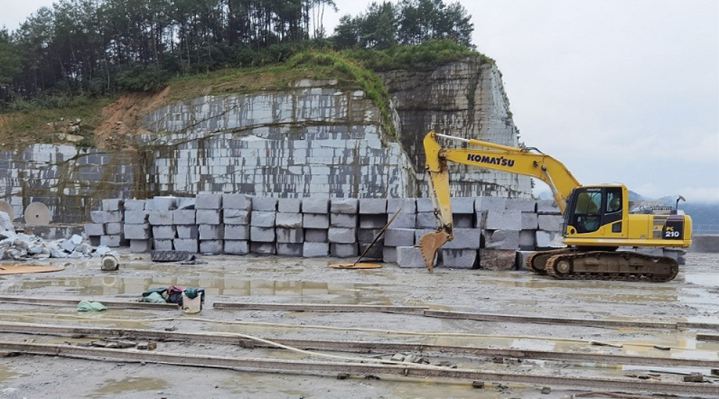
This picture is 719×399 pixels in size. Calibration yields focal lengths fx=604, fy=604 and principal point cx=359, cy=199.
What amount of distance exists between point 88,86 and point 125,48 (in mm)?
4758

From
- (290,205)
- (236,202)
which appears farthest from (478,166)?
(236,202)

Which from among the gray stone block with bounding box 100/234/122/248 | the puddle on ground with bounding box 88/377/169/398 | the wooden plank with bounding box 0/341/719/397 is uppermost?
the gray stone block with bounding box 100/234/122/248

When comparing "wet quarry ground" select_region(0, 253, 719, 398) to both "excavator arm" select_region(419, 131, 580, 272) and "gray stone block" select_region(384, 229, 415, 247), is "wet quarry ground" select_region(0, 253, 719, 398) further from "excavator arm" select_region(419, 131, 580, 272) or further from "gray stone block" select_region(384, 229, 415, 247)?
"gray stone block" select_region(384, 229, 415, 247)

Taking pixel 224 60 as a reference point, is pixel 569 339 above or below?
below


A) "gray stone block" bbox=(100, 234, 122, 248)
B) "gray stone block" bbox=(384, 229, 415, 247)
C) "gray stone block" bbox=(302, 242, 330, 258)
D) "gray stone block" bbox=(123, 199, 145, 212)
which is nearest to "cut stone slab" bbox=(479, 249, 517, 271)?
"gray stone block" bbox=(384, 229, 415, 247)

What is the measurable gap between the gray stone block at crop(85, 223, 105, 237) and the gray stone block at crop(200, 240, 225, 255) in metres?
4.03

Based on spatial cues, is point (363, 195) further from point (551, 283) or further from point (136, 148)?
point (551, 283)

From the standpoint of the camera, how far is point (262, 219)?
18047mm

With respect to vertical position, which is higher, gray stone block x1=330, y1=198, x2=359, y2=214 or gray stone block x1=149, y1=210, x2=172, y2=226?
gray stone block x1=330, y1=198, x2=359, y2=214

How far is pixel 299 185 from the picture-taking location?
1080 inches

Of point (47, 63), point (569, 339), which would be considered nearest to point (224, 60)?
point (47, 63)

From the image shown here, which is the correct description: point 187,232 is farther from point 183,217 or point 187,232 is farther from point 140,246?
point 140,246

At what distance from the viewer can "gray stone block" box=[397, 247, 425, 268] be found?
15164mm

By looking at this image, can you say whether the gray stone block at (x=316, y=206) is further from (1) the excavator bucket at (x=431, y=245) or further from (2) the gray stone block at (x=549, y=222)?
(2) the gray stone block at (x=549, y=222)
